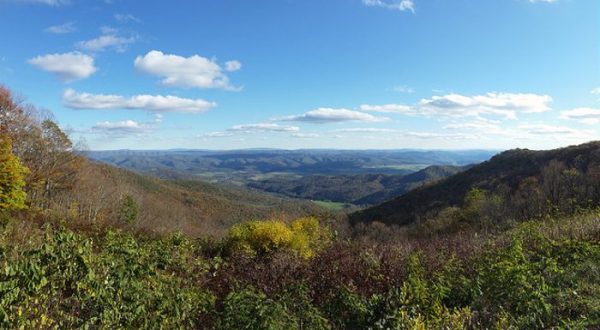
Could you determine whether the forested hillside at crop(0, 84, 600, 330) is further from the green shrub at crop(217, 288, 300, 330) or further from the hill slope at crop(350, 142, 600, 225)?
the hill slope at crop(350, 142, 600, 225)

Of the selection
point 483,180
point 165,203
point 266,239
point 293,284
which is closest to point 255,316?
point 293,284

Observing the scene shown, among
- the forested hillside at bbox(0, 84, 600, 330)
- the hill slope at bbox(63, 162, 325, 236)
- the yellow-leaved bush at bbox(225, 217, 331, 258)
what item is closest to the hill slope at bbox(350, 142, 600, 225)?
the hill slope at bbox(63, 162, 325, 236)

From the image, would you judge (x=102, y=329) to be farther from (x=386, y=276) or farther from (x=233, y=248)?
(x=233, y=248)

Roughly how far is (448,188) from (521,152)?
834 inches

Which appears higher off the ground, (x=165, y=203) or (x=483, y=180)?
(x=483, y=180)

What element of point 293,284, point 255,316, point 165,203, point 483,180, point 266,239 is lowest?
point 165,203

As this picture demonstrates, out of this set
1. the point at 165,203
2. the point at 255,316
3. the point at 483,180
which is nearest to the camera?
the point at 255,316

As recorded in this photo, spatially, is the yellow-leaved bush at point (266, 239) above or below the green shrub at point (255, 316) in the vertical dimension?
below

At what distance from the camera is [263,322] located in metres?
4.97

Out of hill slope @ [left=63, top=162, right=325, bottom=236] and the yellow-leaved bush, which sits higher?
the yellow-leaved bush

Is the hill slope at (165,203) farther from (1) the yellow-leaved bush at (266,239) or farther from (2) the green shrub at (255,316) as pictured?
(2) the green shrub at (255,316)

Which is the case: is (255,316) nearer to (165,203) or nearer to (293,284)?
(293,284)

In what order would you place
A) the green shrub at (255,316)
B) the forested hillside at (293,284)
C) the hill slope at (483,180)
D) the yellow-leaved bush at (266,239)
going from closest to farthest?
the green shrub at (255,316)
the forested hillside at (293,284)
the yellow-leaved bush at (266,239)
the hill slope at (483,180)

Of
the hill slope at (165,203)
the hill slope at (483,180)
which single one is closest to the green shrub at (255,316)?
the hill slope at (165,203)
